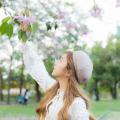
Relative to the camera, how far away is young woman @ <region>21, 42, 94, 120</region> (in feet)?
6.41

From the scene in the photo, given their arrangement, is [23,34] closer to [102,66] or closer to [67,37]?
[67,37]

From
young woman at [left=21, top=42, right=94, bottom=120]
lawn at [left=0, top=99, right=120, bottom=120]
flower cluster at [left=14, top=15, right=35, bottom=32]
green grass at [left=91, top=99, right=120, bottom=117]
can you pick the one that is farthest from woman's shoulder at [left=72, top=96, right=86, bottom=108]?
green grass at [left=91, top=99, right=120, bottom=117]

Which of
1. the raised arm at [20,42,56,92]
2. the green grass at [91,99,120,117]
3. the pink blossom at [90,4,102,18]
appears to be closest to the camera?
the raised arm at [20,42,56,92]

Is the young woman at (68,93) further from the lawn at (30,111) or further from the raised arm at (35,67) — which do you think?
the lawn at (30,111)

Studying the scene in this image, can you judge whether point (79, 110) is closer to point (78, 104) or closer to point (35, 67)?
point (78, 104)

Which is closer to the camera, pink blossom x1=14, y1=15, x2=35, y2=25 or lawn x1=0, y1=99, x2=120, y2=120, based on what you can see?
pink blossom x1=14, y1=15, x2=35, y2=25

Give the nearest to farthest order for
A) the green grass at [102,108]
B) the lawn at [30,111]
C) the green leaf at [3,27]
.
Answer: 1. the green leaf at [3,27]
2. the green grass at [102,108]
3. the lawn at [30,111]

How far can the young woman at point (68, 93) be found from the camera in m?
1.95

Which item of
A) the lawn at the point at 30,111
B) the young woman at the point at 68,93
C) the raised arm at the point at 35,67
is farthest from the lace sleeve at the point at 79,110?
the lawn at the point at 30,111

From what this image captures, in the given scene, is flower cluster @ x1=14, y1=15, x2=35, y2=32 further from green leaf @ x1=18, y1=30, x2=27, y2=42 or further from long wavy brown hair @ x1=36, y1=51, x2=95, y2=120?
long wavy brown hair @ x1=36, y1=51, x2=95, y2=120

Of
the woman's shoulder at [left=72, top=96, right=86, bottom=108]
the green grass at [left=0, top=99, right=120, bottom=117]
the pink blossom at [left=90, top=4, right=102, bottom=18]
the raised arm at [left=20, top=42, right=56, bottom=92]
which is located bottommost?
the green grass at [left=0, top=99, right=120, bottom=117]

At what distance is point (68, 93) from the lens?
201 cm

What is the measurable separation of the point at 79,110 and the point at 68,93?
10cm

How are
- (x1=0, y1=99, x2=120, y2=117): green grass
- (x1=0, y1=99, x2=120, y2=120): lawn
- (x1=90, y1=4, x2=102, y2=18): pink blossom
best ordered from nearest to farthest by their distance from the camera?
(x1=90, y1=4, x2=102, y2=18): pink blossom, (x1=0, y1=99, x2=120, y2=120): lawn, (x1=0, y1=99, x2=120, y2=117): green grass
